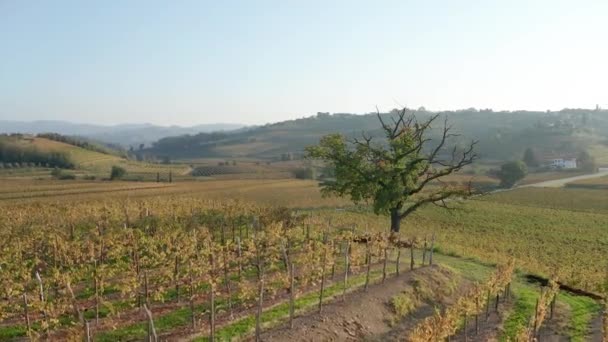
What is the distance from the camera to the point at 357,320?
748 inches

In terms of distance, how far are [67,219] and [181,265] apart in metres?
13.4

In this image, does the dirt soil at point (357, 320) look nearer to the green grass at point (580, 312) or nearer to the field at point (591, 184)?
the green grass at point (580, 312)

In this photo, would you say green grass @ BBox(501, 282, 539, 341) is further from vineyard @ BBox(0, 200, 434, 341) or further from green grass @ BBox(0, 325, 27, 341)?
green grass @ BBox(0, 325, 27, 341)

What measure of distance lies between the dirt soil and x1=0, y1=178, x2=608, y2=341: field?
0.49 m

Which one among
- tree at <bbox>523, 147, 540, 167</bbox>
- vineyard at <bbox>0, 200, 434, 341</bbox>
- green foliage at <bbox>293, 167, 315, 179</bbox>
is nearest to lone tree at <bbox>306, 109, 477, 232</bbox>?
vineyard at <bbox>0, 200, 434, 341</bbox>

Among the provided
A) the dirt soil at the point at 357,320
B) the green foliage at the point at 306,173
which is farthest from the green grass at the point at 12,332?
the green foliage at the point at 306,173

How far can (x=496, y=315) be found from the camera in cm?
2183

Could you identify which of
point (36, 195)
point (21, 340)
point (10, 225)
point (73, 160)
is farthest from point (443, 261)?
point (73, 160)

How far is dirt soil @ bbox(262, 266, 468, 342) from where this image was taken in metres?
17.0

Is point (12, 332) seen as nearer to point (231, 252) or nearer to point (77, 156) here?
point (231, 252)

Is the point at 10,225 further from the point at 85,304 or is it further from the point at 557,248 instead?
the point at 557,248

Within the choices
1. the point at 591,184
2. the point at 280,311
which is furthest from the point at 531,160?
the point at 280,311

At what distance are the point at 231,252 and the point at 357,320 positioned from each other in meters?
8.30

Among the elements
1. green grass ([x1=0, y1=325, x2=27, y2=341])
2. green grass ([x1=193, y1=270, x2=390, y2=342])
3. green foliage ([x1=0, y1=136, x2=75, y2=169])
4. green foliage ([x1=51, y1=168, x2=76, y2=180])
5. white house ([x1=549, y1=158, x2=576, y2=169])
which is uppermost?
green foliage ([x1=0, y1=136, x2=75, y2=169])
